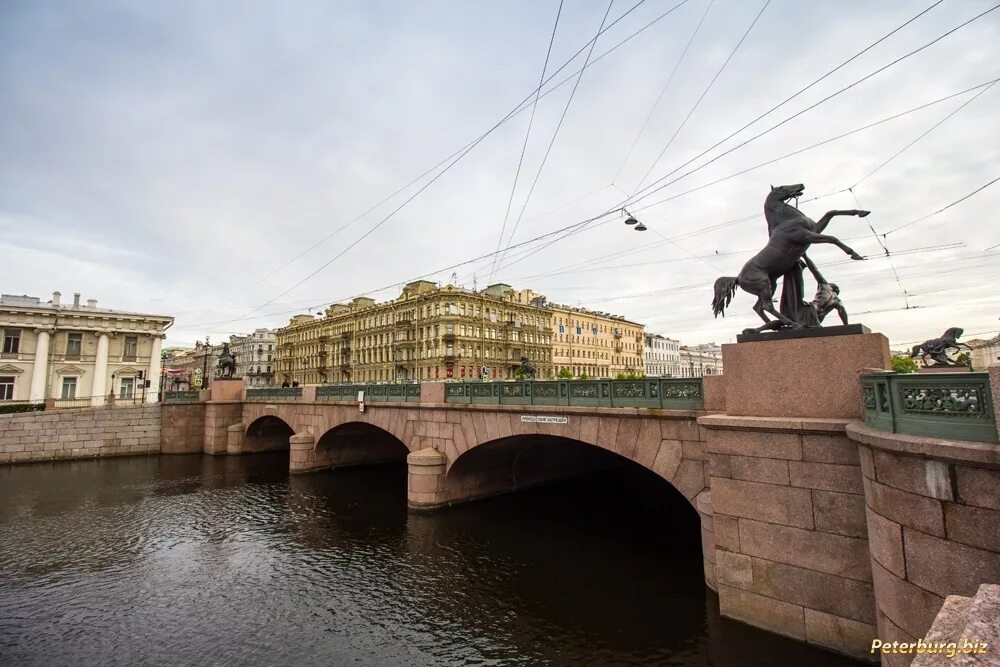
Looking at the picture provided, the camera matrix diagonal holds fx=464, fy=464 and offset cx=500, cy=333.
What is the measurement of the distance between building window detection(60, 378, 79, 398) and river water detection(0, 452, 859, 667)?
24.1 metres

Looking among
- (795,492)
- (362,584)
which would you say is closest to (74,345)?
(362,584)

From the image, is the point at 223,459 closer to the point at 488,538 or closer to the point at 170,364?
the point at 488,538

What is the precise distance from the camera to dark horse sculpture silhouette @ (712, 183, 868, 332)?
26.8 ft

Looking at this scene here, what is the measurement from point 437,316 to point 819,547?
2151 inches

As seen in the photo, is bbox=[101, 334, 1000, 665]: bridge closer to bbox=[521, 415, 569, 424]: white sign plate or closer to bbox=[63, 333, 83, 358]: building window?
bbox=[521, 415, 569, 424]: white sign plate

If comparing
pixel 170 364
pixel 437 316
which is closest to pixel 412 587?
pixel 437 316

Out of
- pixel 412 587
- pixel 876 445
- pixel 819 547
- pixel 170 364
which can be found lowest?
pixel 412 587

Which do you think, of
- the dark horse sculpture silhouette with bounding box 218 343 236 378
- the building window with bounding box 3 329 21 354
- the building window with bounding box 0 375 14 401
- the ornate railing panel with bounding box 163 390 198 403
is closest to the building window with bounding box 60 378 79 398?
the building window with bounding box 0 375 14 401

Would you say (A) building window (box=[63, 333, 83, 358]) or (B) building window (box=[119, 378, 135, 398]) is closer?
(A) building window (box=[63, 333, 83, 358])

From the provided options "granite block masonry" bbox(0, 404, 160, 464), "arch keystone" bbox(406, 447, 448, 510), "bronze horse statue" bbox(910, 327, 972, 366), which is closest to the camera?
"bronze horse statue" bbox(910, 327, 972, 366)

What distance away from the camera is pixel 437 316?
60.1 metres

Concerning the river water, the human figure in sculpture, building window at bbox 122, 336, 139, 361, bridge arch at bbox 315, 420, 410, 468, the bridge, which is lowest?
the river water

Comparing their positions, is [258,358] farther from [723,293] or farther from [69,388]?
[723,293]

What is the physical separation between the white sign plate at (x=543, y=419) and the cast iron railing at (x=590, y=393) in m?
0.41
